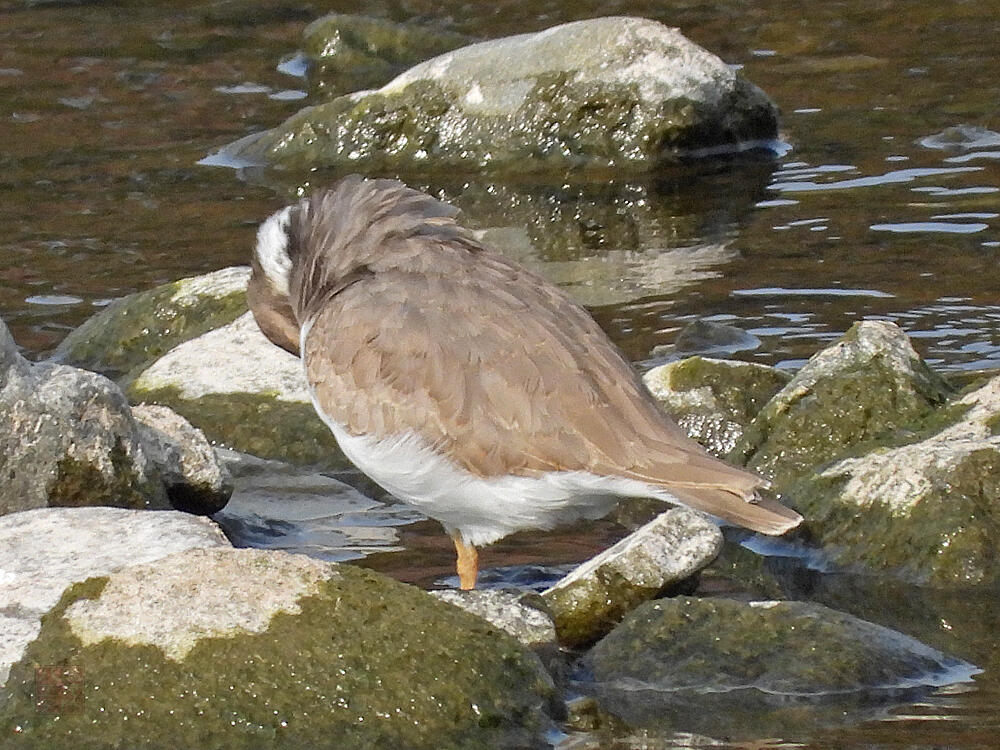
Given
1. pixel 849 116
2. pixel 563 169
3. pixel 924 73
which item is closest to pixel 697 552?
pixel 563 169

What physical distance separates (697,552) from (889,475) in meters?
0.90

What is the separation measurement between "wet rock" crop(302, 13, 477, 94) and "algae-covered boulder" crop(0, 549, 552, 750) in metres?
10.2

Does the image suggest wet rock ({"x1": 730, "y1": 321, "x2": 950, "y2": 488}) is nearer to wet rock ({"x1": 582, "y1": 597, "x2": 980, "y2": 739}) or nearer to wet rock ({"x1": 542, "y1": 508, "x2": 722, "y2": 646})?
wet rock ({"x1": 542, "y1": 508, "x2": 722, "y2": 646})

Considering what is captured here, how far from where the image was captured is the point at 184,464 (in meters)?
7.31

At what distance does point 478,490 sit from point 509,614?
21.6 inches

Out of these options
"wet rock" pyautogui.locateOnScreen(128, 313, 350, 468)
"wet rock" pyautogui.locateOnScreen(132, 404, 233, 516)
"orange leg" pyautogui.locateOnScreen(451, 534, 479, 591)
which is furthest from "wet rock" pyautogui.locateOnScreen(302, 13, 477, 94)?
"orange leg" pyautogui.locateOnScreen(451, 534, 479, 591)

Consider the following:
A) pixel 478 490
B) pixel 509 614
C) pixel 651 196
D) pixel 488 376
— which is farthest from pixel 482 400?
pixel 651 196

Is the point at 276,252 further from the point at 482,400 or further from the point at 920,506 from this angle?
the point at 920,506

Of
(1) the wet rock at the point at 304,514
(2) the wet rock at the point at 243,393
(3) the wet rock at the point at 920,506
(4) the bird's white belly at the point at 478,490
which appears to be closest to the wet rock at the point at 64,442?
(1) the wet rock at the point at 304,514

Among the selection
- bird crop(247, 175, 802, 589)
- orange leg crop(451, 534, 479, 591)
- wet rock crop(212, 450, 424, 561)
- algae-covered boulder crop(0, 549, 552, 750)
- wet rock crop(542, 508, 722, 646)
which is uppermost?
bird crop(247, 175, 802, 589)

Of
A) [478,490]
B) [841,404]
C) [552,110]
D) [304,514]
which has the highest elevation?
[552,110]

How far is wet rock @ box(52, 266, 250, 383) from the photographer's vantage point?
9.46 m

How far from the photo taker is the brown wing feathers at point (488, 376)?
19.6 ft

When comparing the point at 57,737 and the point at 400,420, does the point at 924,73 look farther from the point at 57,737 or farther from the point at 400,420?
the point at 57,737
